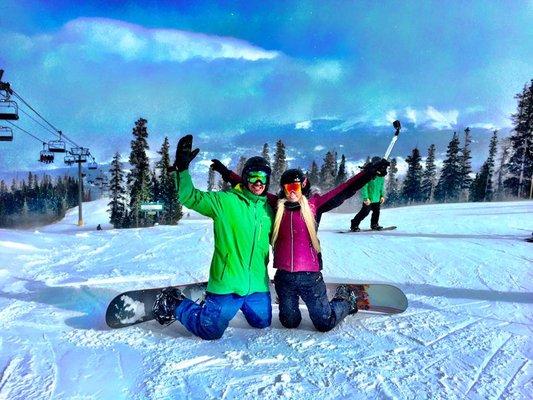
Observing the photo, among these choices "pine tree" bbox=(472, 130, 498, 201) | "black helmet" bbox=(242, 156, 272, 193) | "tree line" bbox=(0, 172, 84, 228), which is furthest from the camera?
"tree line" bbox=(0, 172, 84, 228)

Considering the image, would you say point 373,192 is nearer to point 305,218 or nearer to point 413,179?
point 305,218

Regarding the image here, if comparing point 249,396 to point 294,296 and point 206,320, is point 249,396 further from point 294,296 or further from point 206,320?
point 294,296

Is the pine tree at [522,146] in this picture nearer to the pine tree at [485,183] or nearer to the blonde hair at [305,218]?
the pine tree at [485,183]

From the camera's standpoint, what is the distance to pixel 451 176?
5366 centimetres

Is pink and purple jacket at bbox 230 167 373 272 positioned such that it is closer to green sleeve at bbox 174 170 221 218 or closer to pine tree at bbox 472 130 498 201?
green sleeve at bbox 174 170 221 218

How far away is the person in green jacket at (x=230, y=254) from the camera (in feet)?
11.8

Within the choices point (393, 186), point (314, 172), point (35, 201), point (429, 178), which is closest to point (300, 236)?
point (429, 178)

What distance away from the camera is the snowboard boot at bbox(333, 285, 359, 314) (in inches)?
168

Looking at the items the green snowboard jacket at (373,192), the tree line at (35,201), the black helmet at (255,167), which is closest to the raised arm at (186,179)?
the black helmet at (255,167)

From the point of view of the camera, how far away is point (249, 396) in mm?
2568

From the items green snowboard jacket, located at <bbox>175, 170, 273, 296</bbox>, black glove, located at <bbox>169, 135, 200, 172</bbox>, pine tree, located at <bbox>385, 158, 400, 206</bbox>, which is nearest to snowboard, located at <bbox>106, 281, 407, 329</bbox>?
green snowboard jacket, located at <bbox>175, 170, 273, 296</bbox>

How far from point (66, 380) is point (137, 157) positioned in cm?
3838

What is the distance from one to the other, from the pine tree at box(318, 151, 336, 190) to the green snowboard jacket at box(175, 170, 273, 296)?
206ft

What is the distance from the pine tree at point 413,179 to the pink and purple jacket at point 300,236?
56.3 m
